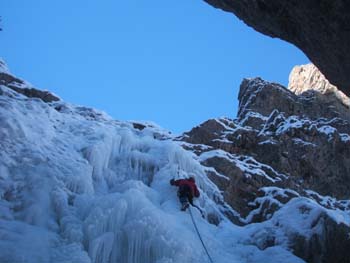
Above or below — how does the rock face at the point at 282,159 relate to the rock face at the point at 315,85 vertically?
below

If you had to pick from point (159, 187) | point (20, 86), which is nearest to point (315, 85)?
point (20, 86)

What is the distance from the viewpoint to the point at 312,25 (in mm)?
8258

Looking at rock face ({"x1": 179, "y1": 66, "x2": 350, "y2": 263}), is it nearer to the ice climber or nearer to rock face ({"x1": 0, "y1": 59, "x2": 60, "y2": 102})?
→ the ice climber

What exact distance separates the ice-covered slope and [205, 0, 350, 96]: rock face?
4.59m

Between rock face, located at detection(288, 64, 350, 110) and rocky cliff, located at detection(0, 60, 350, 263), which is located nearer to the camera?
rocky cliff, located at detection(0, 60, 350, 263)

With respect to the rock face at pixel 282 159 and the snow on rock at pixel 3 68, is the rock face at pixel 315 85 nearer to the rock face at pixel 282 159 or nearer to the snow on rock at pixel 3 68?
the rock face at pixel 282 159

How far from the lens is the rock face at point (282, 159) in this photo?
11.8 metres

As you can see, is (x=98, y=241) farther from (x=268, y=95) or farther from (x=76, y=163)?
(x=268, y=95)

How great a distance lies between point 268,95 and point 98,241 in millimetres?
15723

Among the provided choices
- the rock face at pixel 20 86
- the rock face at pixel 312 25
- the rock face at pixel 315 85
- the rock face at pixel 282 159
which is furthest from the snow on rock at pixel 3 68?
the rock face at pixel 315 85

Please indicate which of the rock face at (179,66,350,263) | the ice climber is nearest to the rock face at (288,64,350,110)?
the rock face at (179,66,350,263)

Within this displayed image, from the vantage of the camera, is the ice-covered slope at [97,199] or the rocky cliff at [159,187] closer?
the ice-covered slope at [97,199]

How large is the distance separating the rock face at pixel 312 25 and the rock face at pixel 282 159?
417 centimetres

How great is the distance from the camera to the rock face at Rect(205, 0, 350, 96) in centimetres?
774
